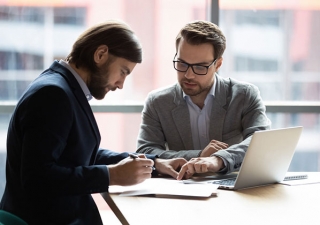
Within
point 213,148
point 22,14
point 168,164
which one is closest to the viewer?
point 168,164

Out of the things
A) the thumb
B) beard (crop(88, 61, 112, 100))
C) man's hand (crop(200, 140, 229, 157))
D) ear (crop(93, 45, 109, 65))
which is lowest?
the thumb

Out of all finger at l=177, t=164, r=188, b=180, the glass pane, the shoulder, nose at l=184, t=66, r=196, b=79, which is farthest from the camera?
the glass pane

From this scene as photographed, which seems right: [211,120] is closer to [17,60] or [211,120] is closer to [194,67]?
[194,67]

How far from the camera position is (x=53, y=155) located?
6.07 ft

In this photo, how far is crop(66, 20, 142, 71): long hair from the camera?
2.11 meters

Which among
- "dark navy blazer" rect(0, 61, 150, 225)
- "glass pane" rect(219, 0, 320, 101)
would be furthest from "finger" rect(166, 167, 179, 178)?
"glass pane" rect(219, 0, 320, 101)

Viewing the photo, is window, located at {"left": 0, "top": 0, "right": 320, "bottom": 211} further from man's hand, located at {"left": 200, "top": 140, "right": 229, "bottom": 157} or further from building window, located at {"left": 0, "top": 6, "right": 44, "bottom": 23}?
man's hand, located at {"left": 200, "top": 140, "right": 229, "bottom": 157}

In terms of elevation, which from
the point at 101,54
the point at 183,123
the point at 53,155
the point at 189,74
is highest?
the point at 101,54

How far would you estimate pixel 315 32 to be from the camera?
3.95 metres

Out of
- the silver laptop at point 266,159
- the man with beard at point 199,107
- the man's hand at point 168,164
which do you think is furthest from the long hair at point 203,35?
the silver laptop at point 266,159

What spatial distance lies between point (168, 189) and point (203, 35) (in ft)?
3.25

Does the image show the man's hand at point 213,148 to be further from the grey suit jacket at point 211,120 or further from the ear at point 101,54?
the ear at point 101,54

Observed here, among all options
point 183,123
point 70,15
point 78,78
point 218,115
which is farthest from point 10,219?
point 70,15

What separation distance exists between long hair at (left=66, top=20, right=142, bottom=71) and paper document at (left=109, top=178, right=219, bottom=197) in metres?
0.48
